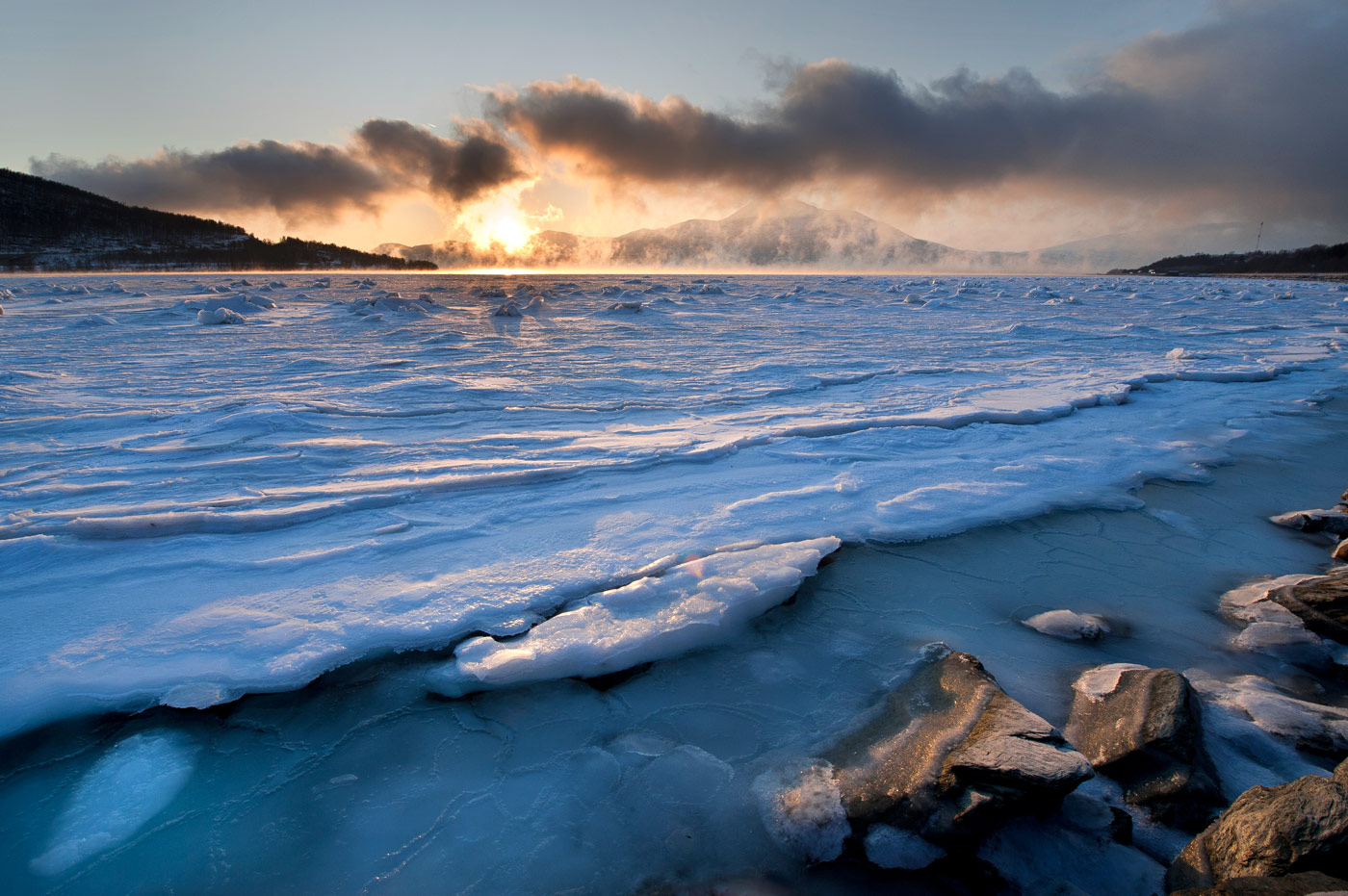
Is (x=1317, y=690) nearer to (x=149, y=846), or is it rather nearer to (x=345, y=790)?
(x=345, y=790)

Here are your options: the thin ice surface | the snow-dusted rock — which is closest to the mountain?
the snow-dusted rock

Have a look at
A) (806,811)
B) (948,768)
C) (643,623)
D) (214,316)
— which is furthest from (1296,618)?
(214,316)

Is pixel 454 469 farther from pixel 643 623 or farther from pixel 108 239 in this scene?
pixel 108 239

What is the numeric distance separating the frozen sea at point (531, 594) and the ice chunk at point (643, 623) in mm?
15

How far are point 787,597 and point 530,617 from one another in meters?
1.12

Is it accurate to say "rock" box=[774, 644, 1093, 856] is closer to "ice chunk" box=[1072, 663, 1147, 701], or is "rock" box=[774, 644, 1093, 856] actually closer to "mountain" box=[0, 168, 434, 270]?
"ice chunk" box=[1072, 663, 1147, 701]

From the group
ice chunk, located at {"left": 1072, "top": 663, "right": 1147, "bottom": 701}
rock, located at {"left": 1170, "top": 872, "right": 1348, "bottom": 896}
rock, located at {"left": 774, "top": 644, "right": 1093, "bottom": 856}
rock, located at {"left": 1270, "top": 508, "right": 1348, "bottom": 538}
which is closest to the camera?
rock, located at {"left": 1170, "top": 872, "right": 1348, "bottom": 896}

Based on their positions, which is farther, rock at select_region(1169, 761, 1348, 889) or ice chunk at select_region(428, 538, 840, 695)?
ice chunk at select_region(428, 538, 840, 695)

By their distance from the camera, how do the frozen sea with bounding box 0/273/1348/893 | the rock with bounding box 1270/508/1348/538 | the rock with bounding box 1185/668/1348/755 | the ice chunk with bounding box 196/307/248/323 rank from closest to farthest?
the frozen sea with bounding box 0/273/1348/893 → the rock with bounding box 1185/668/1348/755 → the rock with bounding box 1270/508/1348/538 → the ice chunk with bounding box 196/307/248/323

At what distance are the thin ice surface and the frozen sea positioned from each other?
0.03m

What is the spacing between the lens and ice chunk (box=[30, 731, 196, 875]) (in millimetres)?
1521

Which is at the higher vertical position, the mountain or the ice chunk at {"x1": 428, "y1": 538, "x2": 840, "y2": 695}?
the mountain

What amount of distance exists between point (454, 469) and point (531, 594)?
1741mm

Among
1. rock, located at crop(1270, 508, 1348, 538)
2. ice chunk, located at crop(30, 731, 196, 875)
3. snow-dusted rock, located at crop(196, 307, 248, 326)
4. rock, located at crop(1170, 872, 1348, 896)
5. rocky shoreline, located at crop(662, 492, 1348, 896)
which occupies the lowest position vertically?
ice chunk, located at crop(30, 731, 196, 875)
